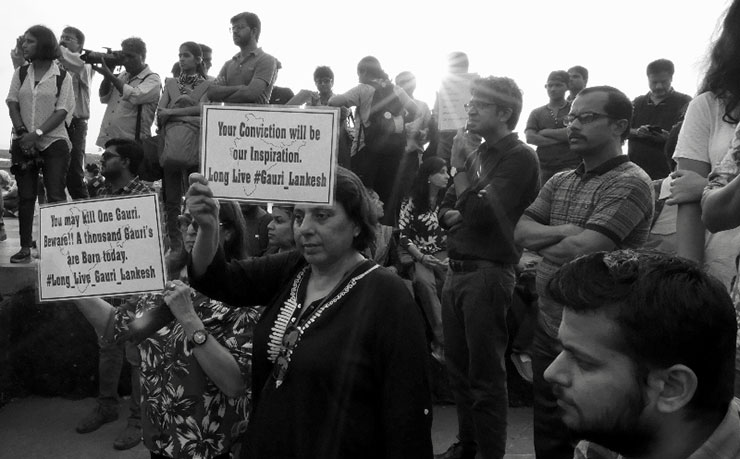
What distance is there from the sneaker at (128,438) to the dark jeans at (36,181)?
2.04 m

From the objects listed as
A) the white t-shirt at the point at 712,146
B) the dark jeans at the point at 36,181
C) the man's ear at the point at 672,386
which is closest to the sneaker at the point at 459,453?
the white t-shirt at the point at 712,146

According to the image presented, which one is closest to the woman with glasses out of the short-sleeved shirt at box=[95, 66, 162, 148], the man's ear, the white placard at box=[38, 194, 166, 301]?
the white placard at box=[38, 194, 166, 301]

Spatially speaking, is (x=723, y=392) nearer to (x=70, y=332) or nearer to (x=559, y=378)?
(x=559, y=378)

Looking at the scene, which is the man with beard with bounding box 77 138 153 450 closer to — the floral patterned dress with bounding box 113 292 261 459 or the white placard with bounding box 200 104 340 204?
the floral patterned dress with bounding box 113 292 261 459

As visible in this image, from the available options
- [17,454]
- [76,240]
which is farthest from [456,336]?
[17,454]

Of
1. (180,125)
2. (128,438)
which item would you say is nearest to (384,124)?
(180,125)

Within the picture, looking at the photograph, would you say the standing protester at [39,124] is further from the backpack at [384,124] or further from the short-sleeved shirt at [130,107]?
the backpack at [384,124]

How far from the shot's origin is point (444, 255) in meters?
5.59

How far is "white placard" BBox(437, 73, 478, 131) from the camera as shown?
4.95m

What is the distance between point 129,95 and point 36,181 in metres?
1.28

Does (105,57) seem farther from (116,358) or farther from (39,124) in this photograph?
(116,358)

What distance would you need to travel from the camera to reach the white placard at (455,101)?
495 centimetres

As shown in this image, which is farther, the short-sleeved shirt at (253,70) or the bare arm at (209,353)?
the short-sleeved shirt at (253,70)

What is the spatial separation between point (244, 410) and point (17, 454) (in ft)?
9.12
